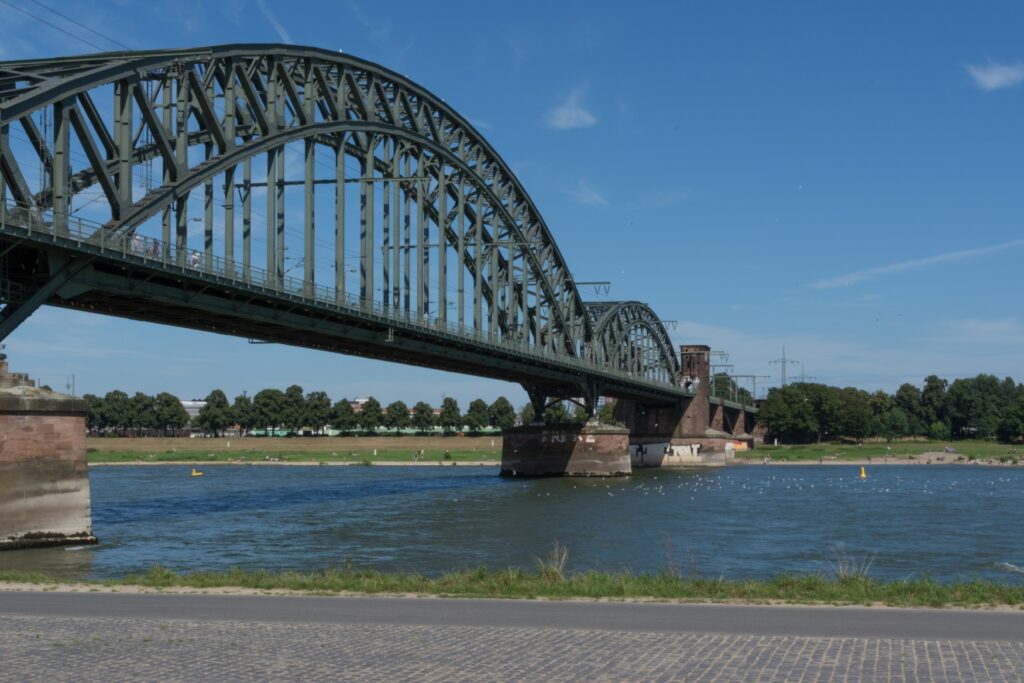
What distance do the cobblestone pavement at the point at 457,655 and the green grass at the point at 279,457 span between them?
126m

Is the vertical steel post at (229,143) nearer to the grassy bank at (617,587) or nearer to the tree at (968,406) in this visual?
the grassy bank at (617,587)

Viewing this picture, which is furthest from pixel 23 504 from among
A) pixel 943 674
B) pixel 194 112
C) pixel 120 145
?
pixel 943 674

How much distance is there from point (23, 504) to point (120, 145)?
50.0 ft

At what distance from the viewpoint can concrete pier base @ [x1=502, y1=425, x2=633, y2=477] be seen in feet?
345

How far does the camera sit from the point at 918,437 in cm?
19962

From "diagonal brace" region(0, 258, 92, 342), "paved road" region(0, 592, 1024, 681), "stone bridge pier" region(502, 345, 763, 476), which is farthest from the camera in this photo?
"stone bridge pier" region(502, 345, 763, 476)

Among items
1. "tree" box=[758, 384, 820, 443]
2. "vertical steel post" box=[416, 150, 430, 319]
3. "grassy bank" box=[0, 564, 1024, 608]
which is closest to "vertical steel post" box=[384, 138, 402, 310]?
"vertical steel post" box=[416, 150, 430, 319]

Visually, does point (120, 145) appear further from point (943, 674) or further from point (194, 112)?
point (943, 674)

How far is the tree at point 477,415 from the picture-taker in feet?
648

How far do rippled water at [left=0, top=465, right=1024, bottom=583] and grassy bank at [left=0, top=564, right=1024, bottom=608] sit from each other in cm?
845

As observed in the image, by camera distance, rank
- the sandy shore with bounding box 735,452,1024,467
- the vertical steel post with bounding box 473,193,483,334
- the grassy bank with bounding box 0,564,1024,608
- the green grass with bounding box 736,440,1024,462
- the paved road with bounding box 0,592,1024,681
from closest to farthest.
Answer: the paved road with bounding box 0,592,1024,681
the grassy bank with bounding box 0,564,1024,608
the vertical steel post with bounding box 473,193,483,334
the sandy shore with bounding box 735,452,1024,467
the green grass with bounding box 736,440,1024,462

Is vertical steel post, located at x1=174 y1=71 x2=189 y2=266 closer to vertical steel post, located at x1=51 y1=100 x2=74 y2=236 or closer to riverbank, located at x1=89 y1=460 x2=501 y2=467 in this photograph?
vertical steel post, located at x1=51 y1=100 x2=74 y2=236

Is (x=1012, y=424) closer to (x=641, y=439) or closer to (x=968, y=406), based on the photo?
(x=968, y=406)

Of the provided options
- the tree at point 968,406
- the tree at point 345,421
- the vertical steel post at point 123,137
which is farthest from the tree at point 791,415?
the vertical steel post at point 123,137
